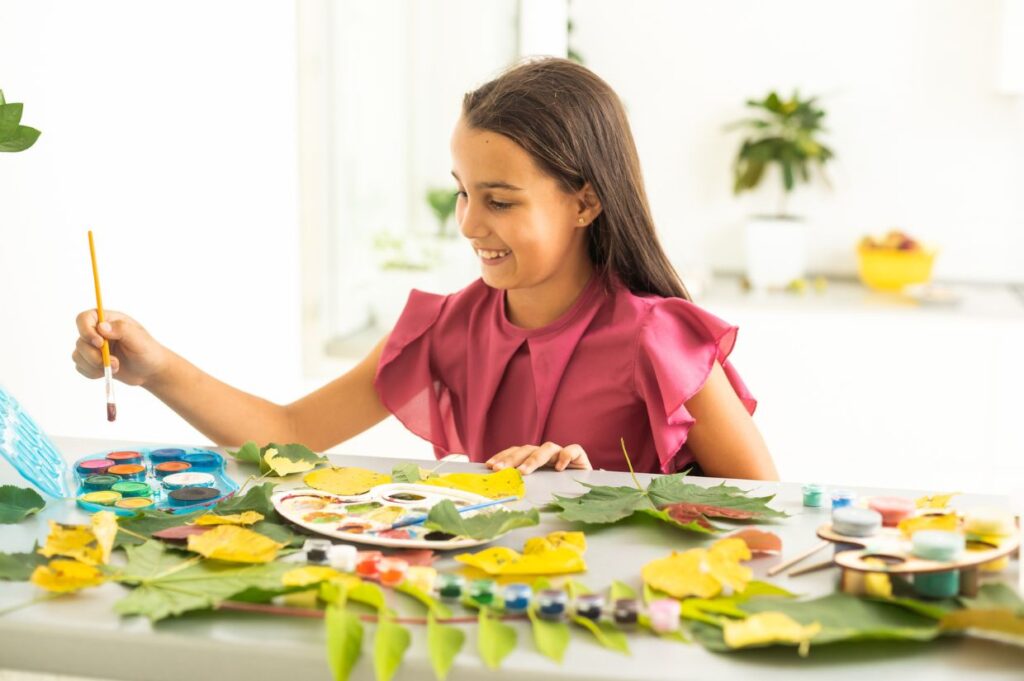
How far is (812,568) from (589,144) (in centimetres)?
77

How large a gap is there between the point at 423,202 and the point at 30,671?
2.49 meters

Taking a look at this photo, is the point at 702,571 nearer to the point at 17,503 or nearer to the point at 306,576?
the point at 306,576

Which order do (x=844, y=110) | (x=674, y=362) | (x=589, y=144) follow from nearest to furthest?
(x=674, y=362), (x=589, y=144), (x=844, y=110)

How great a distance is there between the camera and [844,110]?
3627mm

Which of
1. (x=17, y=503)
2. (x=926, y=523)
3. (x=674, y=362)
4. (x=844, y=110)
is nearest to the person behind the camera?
(x=926, y=523)

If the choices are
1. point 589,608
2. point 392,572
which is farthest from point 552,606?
point 392,572

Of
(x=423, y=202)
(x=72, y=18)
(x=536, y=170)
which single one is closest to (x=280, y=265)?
(x=423, y=202)

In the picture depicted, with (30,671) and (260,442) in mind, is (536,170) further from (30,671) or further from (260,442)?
(30,671)

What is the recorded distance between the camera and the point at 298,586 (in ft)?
2.79

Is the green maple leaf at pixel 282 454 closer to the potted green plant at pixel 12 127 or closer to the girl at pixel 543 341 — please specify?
the girl at pixel 543 341

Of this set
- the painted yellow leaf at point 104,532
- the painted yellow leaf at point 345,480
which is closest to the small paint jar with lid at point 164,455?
the painted yellow leaf at point 345,480

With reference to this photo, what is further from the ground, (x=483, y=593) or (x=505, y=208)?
(x=505, y=208)

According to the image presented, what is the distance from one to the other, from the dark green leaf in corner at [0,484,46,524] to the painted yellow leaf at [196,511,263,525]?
0.16 m

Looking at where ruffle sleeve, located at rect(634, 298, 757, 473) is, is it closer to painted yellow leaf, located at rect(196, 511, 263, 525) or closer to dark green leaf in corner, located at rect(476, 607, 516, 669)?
painted yellow leaf, located at rect(196, 511, 263, 525)
